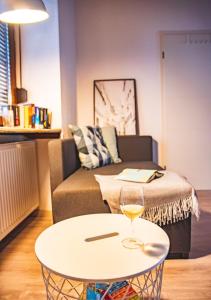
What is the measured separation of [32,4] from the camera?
1.55m

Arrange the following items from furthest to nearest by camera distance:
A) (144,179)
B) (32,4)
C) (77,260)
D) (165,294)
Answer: (144,179) < (32,4) < (165,294) < (77,260)

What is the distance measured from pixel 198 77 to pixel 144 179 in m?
2.13

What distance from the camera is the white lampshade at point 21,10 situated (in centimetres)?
152

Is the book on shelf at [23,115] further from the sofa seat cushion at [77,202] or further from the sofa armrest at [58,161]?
the sofa seat cushion at [77,202]

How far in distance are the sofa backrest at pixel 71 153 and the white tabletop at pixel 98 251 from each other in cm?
90

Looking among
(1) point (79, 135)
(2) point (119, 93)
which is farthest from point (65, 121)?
(2) point (119, 93)

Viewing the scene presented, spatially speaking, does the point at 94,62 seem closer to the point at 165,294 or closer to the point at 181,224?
the point at 181,224

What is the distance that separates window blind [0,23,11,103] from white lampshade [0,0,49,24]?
745 mm

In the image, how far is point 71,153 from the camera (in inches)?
89.0

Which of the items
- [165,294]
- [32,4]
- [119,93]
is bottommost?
Answer: [165,294]

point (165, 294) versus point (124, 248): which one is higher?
point (124, 248)

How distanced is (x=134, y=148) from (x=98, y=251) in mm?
2163

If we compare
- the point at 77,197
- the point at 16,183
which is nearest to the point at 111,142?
the point at 16,183

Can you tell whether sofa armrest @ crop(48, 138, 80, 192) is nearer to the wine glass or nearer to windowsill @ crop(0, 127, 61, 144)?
windowsill @ crop(0, 127, 61, 144)
